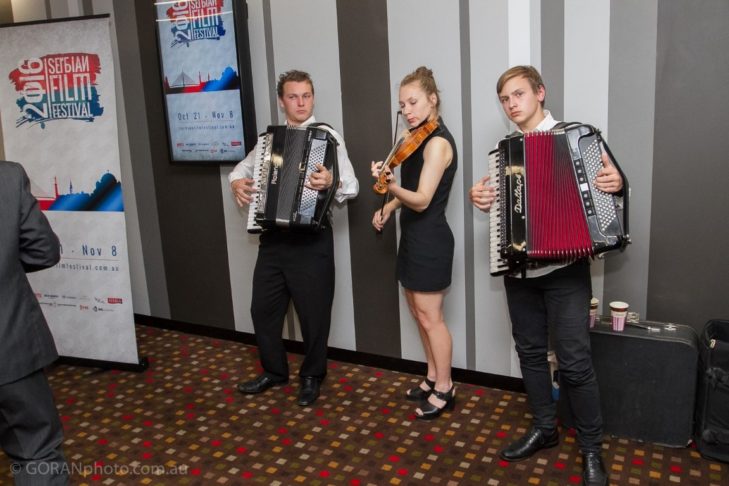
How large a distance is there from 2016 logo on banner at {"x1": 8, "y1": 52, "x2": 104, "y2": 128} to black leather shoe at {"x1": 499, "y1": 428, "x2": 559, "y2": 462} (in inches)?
102

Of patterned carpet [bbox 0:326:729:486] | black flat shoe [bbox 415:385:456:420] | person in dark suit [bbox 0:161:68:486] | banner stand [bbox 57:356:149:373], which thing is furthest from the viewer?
banner stand [bbox 57:356:149:373]

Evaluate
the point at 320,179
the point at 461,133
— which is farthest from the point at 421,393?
the point at 461,133

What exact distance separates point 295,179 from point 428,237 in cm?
65

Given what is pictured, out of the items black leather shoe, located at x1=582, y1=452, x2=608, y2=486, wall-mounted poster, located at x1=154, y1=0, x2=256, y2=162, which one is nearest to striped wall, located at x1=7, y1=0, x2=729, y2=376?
wall-mounted poster, located at x1=154, y1=0, x2=256, y2=162

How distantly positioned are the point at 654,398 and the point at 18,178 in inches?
98.5

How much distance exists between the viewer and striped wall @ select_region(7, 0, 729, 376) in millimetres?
2727

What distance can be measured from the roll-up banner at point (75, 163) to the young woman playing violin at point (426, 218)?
4.93 feet

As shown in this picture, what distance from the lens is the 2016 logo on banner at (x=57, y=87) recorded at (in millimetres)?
3527

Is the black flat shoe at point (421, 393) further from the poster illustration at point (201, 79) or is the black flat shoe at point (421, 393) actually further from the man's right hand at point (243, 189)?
the poster illustration at point (201, 79)

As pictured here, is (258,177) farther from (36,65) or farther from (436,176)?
(36,65)

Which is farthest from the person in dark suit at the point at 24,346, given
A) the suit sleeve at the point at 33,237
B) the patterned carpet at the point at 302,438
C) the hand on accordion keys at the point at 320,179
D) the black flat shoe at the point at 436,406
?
the black flat shoe at the point at 436,406

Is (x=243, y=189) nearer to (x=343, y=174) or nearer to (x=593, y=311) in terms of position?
(x=343, y=174)

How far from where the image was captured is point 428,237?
2.99 metres

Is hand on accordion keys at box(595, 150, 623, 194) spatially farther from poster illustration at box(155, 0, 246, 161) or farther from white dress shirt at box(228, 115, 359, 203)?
poster illustration at box(155, 0, 246, 161)
